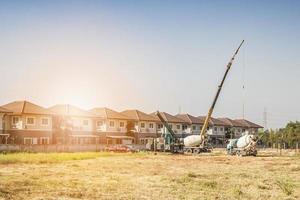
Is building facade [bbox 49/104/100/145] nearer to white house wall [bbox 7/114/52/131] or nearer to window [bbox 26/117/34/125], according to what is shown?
white house wall [bbox 7/114/52/131]

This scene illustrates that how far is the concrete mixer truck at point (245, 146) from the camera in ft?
180

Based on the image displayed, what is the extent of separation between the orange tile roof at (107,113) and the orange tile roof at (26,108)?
10.2 m

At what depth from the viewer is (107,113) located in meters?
69.3

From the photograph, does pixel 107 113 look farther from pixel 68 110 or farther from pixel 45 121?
pixel 45 121

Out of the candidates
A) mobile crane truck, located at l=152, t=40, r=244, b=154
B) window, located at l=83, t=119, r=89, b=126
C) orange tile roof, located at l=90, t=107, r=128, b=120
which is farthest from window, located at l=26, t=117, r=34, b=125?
mobile crane truck, located at l=152, t=40, r=244, b=154

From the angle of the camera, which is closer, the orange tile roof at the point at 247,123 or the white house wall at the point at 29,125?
the white house wall at the point at 29,125

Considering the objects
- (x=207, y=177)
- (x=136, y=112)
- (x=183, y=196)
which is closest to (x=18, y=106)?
(x=136, y=112)

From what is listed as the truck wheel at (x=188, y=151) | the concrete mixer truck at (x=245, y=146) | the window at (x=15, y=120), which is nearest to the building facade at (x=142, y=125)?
the truck wheel at (x=188, y=151)

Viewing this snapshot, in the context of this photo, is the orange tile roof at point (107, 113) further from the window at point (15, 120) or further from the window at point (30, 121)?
the window at point (15, 120)

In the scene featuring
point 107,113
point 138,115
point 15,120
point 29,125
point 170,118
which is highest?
point 107,113

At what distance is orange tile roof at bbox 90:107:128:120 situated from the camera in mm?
68438

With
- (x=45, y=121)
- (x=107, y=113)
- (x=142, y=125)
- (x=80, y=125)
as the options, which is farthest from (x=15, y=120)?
(x=142, y=125)

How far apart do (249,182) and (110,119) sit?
47.4 metres

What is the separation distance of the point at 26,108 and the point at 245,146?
29886 millimetres
